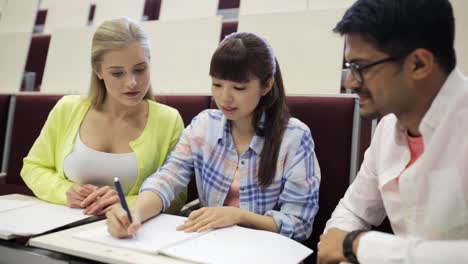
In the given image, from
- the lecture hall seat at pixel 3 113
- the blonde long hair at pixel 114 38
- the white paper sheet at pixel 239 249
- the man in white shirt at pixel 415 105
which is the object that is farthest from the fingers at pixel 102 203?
the lecture hall seat at pixel 3 113

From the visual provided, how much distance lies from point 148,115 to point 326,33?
2.47ft

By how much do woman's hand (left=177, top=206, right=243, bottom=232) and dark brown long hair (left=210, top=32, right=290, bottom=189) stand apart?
188 mm

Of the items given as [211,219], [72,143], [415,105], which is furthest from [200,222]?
[72,143]

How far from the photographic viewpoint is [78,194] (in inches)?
43.6

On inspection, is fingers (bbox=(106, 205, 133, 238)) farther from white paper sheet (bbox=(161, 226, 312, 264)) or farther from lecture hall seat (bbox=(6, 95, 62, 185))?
lecture hall seat (bbox=(6, 95, 62, 185))

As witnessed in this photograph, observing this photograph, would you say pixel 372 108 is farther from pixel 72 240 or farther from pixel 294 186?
pixel 72 240

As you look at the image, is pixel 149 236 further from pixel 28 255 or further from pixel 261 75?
pixel 261 75

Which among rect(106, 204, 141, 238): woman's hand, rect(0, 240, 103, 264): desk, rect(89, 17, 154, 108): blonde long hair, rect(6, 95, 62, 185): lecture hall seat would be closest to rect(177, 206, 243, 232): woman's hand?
rect(106, 204, 141, 238): woman's hand

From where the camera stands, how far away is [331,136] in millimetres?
1364

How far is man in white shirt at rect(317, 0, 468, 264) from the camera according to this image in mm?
694

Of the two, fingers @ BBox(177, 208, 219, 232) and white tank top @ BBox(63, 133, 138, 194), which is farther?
Result: white tank top @ BBox(63, 133, 138, 194)

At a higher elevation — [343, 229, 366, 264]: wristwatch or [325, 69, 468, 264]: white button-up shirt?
[325, 69, 468, 264]: white button-up shirt

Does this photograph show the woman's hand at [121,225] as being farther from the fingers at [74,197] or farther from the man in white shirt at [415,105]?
the man in white shirt at [415,105]

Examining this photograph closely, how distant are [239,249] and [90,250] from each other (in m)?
0.27
